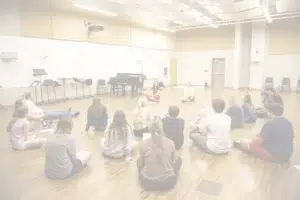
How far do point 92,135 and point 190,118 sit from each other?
110 inches

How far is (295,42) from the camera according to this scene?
1370 centimetres

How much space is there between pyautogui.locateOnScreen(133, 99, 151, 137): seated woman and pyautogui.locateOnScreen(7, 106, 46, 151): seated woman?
5.79 feet

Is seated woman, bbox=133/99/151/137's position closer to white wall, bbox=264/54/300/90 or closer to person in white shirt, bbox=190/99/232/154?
person in white shirt, bbox=190/99/232/154

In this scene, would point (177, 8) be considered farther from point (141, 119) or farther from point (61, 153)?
point (61, 153)

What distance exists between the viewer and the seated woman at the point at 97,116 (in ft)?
16.1

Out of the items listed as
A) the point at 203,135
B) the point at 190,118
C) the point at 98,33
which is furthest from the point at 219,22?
the point at 203,135

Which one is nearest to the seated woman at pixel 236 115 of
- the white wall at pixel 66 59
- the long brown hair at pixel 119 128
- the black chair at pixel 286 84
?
the long brown hair at pixel 119 128

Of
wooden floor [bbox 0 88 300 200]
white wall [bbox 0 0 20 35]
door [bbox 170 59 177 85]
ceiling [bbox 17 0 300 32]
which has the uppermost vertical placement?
ceiling [bbox 17 0 300 32]


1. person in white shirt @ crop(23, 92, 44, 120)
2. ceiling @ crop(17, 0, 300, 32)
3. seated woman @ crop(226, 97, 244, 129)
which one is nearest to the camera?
seated woman @ crop(226, 97, 244, 129)

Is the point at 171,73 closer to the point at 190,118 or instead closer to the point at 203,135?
the point at 190,118

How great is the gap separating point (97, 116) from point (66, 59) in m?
6.17

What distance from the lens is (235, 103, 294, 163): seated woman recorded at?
3.24 metres

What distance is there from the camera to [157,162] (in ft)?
8.46

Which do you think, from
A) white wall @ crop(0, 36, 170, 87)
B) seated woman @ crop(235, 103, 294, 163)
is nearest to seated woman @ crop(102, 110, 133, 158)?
seated woman @ crop(235, 103, 294, 163)
